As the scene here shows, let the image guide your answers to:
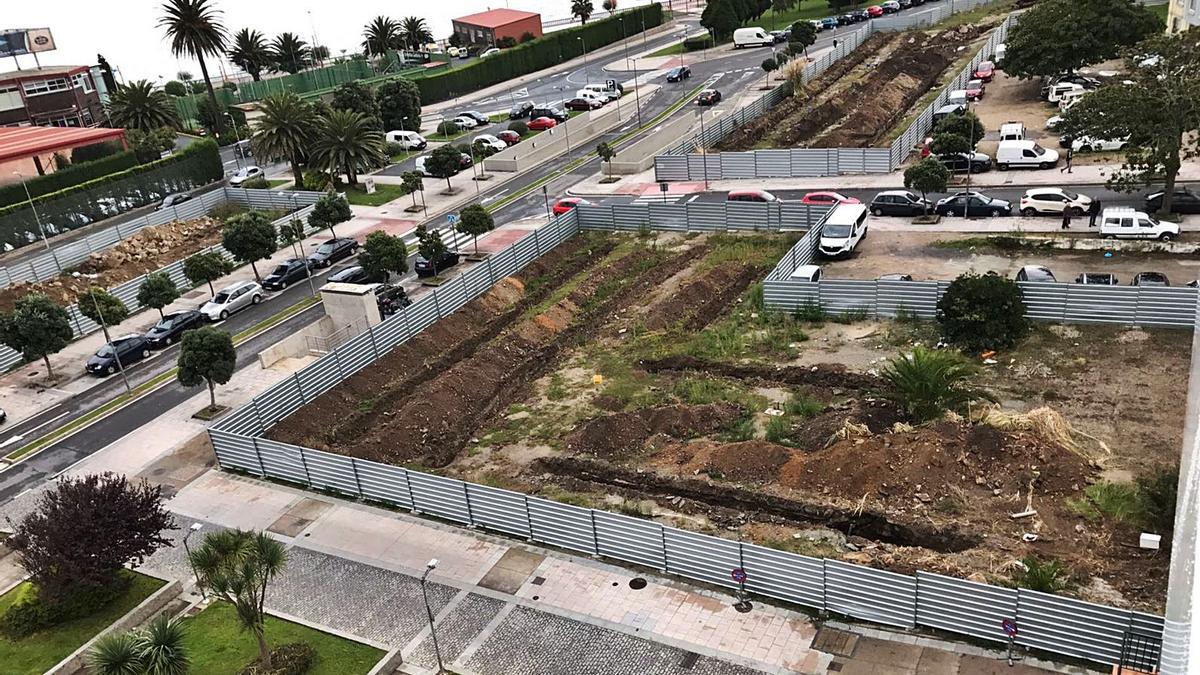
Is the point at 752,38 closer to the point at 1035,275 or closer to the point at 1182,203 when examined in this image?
the point at 1182,203

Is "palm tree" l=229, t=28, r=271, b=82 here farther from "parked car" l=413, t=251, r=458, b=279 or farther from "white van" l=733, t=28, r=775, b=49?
"parked car" l=413, t=251, r=458, b=279

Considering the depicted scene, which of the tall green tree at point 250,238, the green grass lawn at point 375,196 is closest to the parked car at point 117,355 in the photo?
the tall green tree at point 250,238

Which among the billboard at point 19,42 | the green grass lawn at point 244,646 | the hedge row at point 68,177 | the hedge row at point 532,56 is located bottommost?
the green grass lawn at point 244,646

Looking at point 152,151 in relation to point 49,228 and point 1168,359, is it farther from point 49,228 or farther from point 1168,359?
point 1168,359

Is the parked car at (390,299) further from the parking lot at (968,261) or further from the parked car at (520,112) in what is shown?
the parked car at (520,112)

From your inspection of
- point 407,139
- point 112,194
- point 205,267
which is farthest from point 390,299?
point 407,139

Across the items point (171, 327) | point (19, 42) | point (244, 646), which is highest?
point (19, 42)
